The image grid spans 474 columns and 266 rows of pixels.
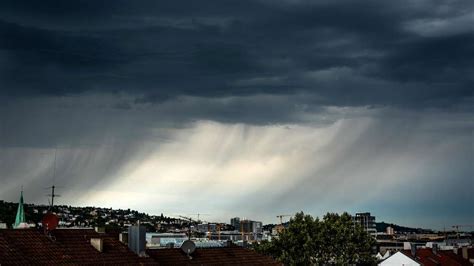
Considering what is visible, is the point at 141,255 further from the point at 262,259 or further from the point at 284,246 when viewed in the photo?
the point at 284,246

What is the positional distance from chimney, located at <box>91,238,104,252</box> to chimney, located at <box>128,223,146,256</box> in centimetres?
488

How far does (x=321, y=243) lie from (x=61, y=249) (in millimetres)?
58387

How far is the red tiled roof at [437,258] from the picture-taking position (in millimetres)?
120669

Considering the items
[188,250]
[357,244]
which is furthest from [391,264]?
[188,250]

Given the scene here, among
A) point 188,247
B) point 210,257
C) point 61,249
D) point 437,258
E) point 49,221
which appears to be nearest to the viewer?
point 61,249

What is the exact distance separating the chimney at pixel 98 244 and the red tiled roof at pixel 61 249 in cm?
36

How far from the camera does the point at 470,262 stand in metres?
134

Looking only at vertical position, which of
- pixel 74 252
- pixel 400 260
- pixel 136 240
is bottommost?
pixel 400 260

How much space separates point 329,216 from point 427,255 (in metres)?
20.3

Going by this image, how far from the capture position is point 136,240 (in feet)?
219

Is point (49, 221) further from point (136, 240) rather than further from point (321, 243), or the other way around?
point (321, 243)

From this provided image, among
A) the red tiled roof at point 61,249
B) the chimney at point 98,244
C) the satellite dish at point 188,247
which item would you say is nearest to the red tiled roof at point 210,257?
the satellite dish at point 188,247

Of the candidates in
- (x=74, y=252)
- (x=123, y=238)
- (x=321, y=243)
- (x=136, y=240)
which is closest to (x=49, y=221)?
(x=74, y=252)

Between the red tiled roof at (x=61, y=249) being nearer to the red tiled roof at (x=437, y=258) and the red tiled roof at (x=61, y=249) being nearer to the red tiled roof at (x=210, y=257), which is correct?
the red tiled roof at (x=210, y=257)
